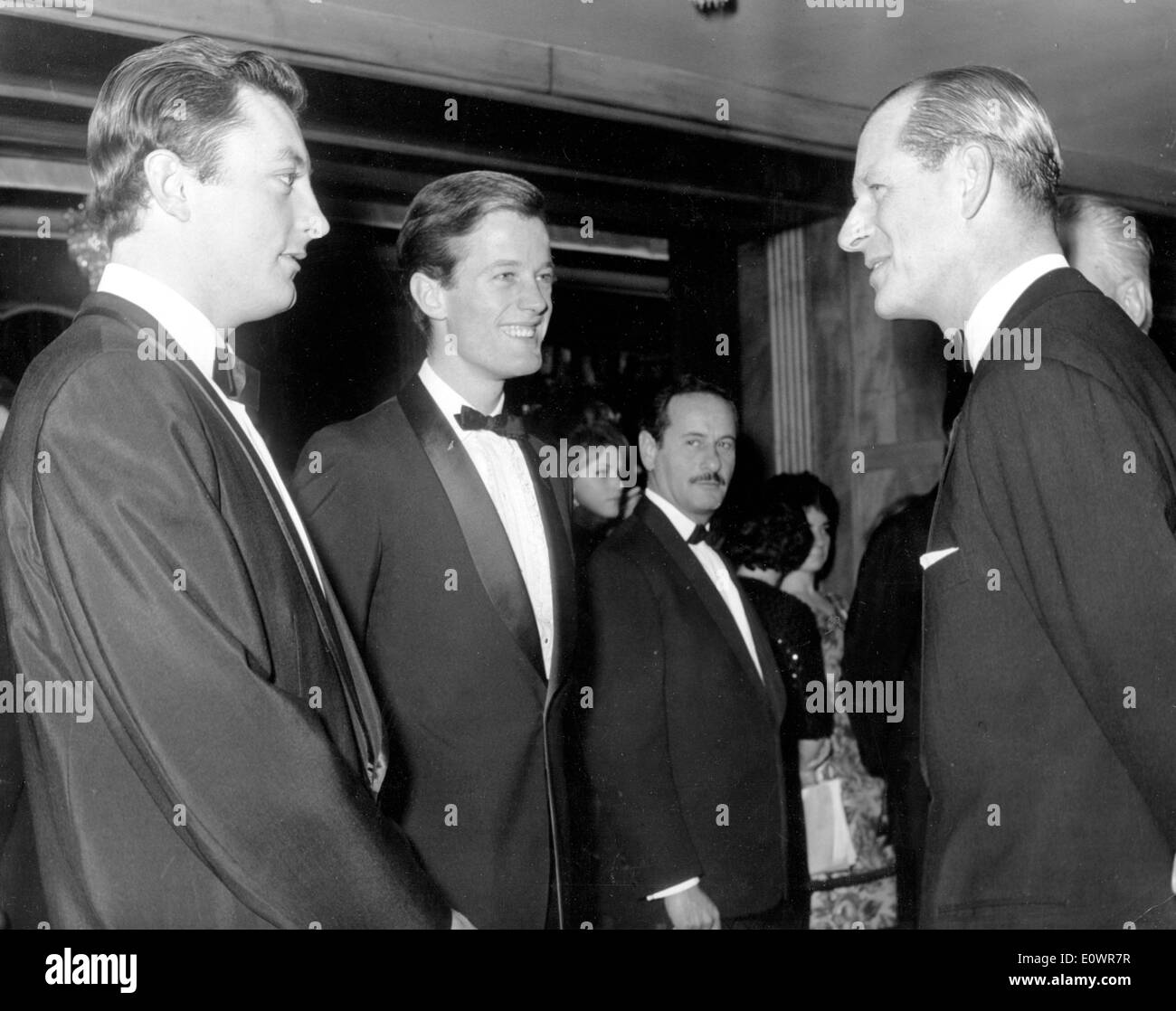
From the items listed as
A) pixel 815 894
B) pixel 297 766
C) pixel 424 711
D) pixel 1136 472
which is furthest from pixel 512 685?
pixel 815 894

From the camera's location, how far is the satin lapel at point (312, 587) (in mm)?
1441

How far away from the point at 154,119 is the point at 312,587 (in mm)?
654

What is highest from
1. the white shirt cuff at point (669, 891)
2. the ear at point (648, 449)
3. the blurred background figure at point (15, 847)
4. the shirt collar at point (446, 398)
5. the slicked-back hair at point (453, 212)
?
the slicked-back hair at point (453, 212)

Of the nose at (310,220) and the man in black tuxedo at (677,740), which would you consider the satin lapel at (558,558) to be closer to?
the man in black tuxedo at (677,740)

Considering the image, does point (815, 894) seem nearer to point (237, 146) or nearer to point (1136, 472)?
point (1136, 472)

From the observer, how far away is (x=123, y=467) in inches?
52.0

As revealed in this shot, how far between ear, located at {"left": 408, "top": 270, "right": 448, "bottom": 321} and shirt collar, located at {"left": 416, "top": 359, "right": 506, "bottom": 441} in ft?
0.46

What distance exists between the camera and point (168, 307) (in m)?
1.51

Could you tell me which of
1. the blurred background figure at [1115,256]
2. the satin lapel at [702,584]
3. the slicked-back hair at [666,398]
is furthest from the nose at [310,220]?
the slicked-back hair at [666,398]

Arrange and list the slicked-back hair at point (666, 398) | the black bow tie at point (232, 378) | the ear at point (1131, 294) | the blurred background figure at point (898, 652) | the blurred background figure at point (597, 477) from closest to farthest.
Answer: the black bow tie at point (232, 378)
the ear at point (1131, 294)
the blurred background figure at point (898, 652)
the slicked-back hair at point (666, 398)
the blurred background figure at point (597, 477)

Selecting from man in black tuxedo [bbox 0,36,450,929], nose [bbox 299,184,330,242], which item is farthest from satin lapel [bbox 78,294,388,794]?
nose [bbox 299,184,330,242]

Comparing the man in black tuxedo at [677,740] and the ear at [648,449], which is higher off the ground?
the ear at [648,449]

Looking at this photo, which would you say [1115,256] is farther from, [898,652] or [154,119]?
[154,119]

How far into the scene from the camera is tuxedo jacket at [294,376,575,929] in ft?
6.68
